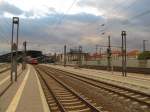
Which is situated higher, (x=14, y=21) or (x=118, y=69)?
(x=14, y=21)

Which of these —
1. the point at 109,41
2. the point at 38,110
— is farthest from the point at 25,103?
the point at 109,41

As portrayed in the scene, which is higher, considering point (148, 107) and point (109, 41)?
point (109, 41)

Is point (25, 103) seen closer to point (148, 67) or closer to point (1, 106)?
point (1, 106)

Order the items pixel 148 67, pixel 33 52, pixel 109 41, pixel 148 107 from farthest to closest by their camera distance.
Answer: pixel 33 52, pixel 109 41, pixel 148 67, pixel 148 107

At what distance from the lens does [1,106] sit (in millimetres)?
15961

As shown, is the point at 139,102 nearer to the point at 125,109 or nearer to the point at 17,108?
the point at 125,109

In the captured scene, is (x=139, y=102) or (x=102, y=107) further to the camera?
(x=139, y=102)

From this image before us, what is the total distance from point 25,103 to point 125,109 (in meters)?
4.83

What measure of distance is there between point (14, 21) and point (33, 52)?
148 meters

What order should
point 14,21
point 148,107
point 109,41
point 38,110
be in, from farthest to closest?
1. point 109,41
2. point 14,21
3. point 148,107
4. point 38,110

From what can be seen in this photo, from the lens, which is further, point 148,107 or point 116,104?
point 116,104

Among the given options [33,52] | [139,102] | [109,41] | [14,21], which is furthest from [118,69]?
[33,52]

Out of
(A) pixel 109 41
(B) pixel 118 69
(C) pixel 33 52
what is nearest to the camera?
(B) pixel 118 69

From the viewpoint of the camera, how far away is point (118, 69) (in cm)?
7131
